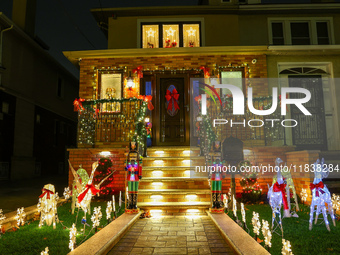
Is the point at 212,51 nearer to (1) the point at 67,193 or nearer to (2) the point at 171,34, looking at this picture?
(2) the point at 171,34

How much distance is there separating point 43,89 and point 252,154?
14.0 metres

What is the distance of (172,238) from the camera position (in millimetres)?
4371

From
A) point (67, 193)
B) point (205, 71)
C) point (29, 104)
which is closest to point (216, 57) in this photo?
point (205, 71)

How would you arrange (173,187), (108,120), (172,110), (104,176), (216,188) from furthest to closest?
(172,110) → (108,120) → (104,176) → (173,187) → (216,188)

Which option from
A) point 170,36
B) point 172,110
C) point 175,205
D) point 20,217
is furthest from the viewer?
point 170,36

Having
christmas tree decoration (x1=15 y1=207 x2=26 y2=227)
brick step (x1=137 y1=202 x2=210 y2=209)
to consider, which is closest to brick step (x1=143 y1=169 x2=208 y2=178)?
brick step (x1=137 y1=202 x2=210 y2=209)

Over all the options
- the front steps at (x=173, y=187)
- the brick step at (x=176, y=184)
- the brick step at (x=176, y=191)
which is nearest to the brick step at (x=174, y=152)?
the front steps at (x=173, y=187)

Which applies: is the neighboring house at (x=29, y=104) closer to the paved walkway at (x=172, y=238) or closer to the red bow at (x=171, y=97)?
the red bow at (x=171, y=97)

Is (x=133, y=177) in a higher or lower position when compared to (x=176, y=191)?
higher

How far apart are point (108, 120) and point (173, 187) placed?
4.16 m

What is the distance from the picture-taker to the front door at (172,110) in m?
10.3

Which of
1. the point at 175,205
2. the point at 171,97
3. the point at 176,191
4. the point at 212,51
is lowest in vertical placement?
the point at 175,205

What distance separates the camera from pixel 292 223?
201 inches

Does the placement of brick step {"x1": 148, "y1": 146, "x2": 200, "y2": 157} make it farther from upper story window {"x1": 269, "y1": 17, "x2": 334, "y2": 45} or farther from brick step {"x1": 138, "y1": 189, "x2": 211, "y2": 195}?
upper story window {"x1": 269, "y1": 17, "x2": 334, "y2": 45}
